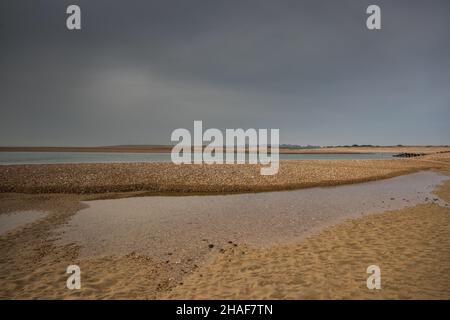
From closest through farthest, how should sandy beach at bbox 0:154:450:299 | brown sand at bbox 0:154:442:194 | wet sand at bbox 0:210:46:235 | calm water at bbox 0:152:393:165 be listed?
sandy beach at bbox 0:154:450:299
wet sand at bbox 0:210:46:235
brown sand at bbox 0:154:442:194
calm water at bbox 0:152:393:165

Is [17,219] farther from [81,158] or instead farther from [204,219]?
[81,158]

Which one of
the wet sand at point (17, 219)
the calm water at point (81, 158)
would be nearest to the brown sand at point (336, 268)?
the wet sand at point (17, 219)

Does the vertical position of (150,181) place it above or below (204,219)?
above

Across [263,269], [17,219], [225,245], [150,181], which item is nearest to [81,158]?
[150,181]

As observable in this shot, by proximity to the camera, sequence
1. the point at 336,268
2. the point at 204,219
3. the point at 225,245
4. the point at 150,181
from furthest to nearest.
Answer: the point at 150,181 → the point at 204,219 → the point at 225,245 → the point at 336,268

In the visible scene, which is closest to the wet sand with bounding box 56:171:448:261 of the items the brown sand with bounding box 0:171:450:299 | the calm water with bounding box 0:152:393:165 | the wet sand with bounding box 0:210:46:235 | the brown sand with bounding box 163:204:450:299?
the brown sand with bounding box 0:171:450:299

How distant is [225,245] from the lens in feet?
31.6

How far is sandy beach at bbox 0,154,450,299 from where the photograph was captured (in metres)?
6.38

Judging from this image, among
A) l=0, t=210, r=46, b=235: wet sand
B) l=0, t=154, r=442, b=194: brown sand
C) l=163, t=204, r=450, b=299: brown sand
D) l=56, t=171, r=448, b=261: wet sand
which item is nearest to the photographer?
l=163, t=204, r=450, b=299: brown sand

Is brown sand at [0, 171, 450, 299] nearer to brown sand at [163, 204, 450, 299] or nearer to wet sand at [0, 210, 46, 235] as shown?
brown sand at [163, 204, 450, 299]

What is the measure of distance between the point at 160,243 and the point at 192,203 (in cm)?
817
